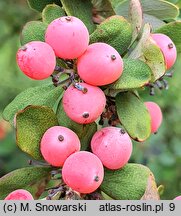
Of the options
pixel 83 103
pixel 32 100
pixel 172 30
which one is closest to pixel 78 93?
pixel 83 103

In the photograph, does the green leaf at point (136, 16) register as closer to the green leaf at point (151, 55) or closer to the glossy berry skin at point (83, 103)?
the green leaf at point (151, 55)

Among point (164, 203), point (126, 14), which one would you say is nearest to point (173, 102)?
point (126, 14)

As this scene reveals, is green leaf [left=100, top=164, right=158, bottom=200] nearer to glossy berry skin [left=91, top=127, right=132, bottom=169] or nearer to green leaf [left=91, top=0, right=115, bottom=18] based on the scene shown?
glossy berry skin [left=91, top=127, right=132, bottom=169]

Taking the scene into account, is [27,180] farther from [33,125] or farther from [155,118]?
[155,118]

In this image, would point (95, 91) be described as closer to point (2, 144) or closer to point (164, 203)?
point (164, 203)

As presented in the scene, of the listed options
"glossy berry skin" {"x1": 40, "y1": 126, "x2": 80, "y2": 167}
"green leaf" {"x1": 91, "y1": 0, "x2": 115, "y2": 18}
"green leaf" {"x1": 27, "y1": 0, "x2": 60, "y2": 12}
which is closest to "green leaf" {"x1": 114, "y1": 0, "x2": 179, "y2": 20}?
"green leaf" {"x1": 91, "y1": 0, "x2": 115, "y2": 18}

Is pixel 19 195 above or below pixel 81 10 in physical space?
below
